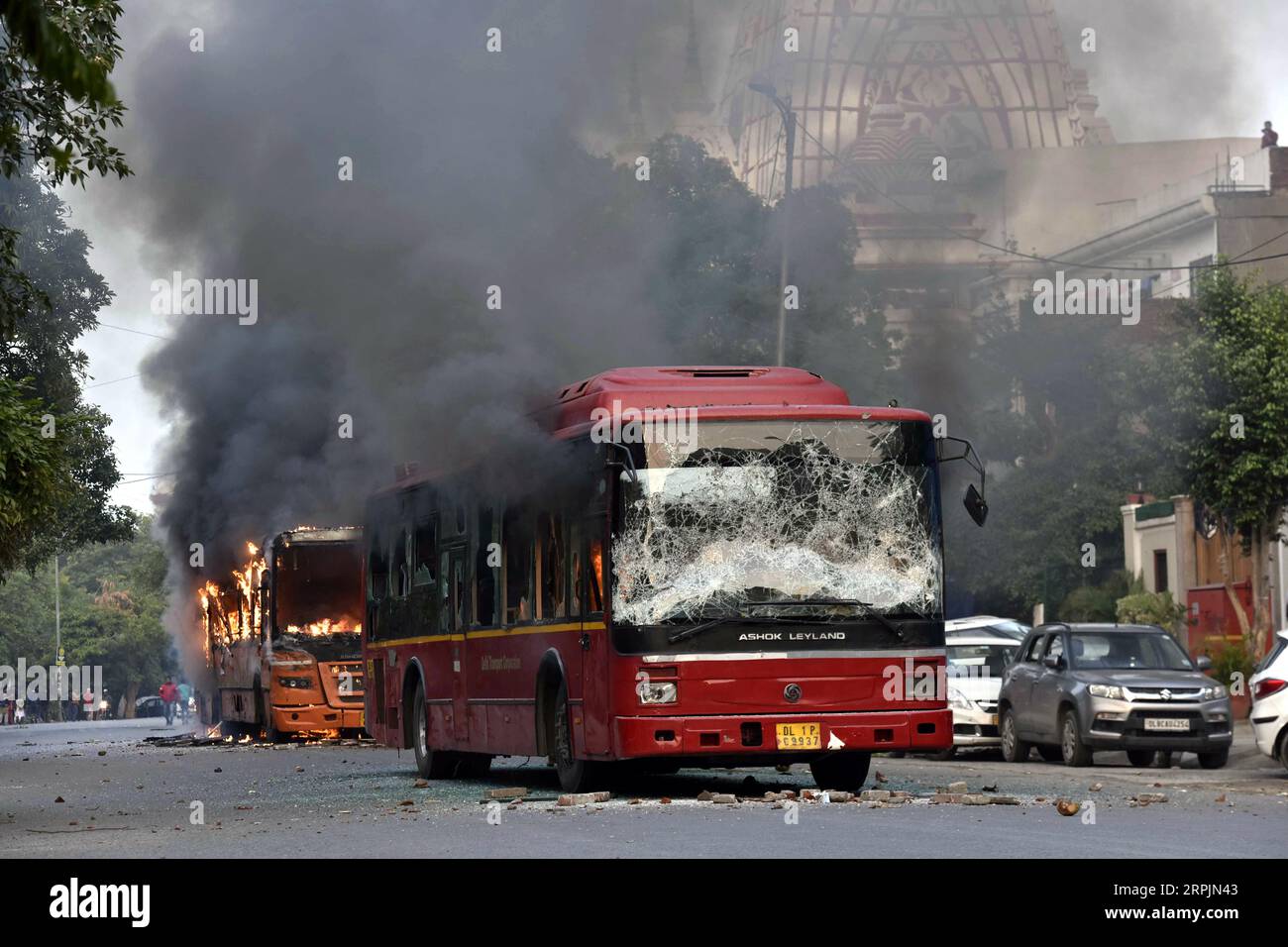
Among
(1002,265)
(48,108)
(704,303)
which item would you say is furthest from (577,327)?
(1002,265)

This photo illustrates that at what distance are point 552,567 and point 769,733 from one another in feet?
7.43

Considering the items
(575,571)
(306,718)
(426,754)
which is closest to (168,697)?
(306,718)

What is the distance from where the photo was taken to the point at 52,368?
36906 millimetres

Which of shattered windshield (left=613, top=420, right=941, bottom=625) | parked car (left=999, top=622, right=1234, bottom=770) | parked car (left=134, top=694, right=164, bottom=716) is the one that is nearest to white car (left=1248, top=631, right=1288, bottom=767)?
parked car (left=999, top=622, right=1234, bottom=770)

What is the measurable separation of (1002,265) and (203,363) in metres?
38.8

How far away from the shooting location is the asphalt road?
12.2 meters

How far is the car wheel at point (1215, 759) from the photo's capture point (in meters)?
22.5

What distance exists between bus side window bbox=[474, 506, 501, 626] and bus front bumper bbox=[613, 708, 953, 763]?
10.2 ft

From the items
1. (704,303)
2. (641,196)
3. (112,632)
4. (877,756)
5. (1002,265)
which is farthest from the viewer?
(112,632)

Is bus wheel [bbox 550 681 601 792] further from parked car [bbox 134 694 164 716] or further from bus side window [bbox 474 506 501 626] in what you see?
parked car [bbox 134 694 164 716]

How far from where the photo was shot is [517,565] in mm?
17688

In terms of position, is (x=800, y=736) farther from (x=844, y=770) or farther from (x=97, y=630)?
(x=97, y=630)

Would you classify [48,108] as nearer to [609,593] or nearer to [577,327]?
[609,593]
